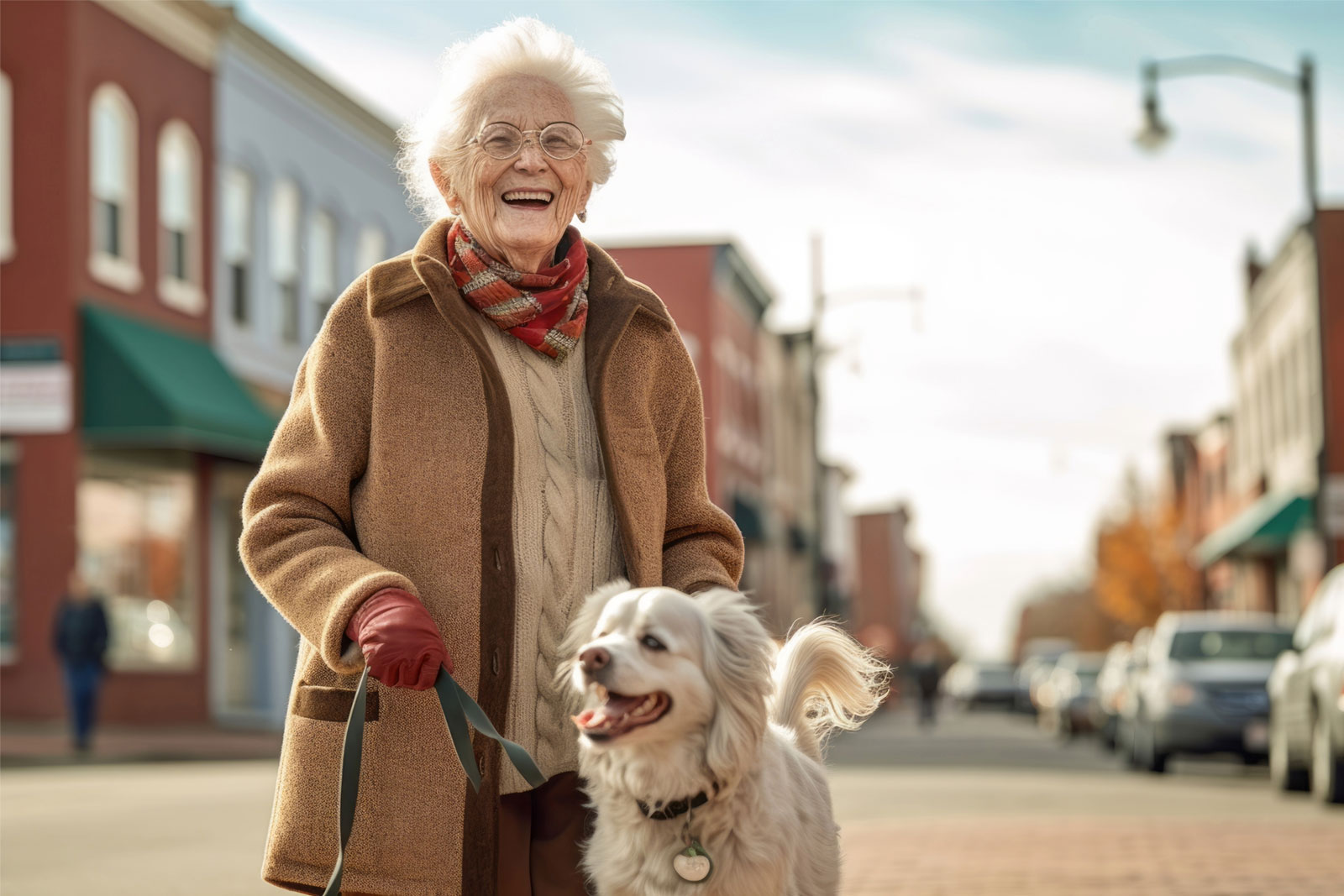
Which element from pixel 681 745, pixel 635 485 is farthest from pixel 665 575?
pixel 681 745

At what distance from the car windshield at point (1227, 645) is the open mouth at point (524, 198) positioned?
18.2 meters

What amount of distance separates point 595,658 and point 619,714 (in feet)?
0.47

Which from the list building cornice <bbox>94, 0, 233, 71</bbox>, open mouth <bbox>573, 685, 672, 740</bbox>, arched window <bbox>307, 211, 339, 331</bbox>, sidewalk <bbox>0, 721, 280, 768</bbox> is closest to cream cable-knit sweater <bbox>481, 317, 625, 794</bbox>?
open mouth <bbox>573, 685, 672, 740</bbox>

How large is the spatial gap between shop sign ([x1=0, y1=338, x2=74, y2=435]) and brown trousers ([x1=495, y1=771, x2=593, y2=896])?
67.0 feet

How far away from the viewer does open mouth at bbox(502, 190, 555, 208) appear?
4.16m

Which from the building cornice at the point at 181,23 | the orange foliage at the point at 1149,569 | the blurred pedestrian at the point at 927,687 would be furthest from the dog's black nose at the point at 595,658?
the orange foliage at the point at 1149,569

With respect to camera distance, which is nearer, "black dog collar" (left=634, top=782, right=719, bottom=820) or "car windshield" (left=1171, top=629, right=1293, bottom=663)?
"black dog collar" (left=634, top=782, right=719, bottom=820)

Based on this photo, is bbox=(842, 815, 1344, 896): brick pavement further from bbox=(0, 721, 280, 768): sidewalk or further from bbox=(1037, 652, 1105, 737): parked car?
bbox=(1037, 652, 1105, 737): parked car

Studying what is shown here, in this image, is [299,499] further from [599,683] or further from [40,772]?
[40,772]

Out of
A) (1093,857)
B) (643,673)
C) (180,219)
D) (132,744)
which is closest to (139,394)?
(180,219)

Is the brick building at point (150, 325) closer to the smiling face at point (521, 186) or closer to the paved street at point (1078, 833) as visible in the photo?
the paved street at point (1078, 833)

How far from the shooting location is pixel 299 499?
3.97 meters

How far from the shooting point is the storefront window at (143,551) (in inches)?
955

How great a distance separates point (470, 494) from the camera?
13.1ft
